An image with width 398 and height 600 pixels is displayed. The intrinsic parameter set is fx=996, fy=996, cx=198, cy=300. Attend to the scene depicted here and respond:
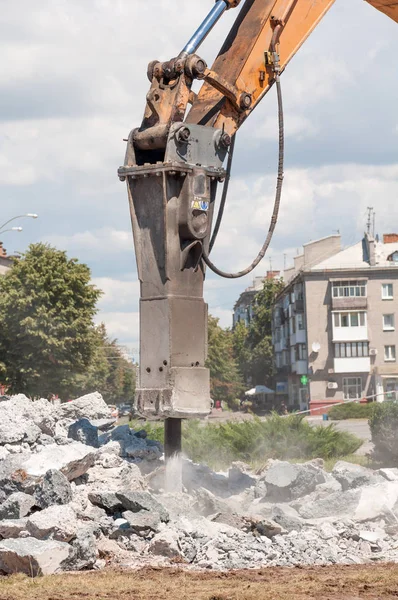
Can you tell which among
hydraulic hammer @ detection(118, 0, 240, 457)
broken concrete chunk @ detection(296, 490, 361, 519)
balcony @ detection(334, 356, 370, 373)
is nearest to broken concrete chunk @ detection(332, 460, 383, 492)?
broken concrete chunk @ detection(296, 490, 361, 519)

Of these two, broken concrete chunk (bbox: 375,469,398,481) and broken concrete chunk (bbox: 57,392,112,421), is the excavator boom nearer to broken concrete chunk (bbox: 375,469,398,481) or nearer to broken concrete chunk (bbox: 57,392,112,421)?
broken concrete chunk (bbox: 375,469,398,481)

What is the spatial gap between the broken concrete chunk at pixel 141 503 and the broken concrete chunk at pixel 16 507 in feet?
3.05

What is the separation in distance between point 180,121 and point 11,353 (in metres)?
27.1

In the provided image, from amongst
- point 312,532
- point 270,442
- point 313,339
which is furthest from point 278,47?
point 313,339

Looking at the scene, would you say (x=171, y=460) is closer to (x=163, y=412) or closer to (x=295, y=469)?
(x=163, y=412)

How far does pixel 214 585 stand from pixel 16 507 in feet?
9.20

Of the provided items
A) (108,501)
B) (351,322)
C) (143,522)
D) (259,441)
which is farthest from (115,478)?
(351,322)

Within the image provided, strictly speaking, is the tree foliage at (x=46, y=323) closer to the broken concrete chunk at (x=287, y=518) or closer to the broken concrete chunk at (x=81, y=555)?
the broken concrete chunk at (x=287, y=518)

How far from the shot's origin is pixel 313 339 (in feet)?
204

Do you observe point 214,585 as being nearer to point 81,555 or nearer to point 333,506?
point 81,555

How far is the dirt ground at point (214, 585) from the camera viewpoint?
7.72 m

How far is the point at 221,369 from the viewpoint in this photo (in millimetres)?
66000

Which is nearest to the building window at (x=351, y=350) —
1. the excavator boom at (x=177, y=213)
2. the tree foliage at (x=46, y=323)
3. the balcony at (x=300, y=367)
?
the balcony at (x=300, y=367)

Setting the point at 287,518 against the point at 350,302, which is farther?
the point at 350,302
